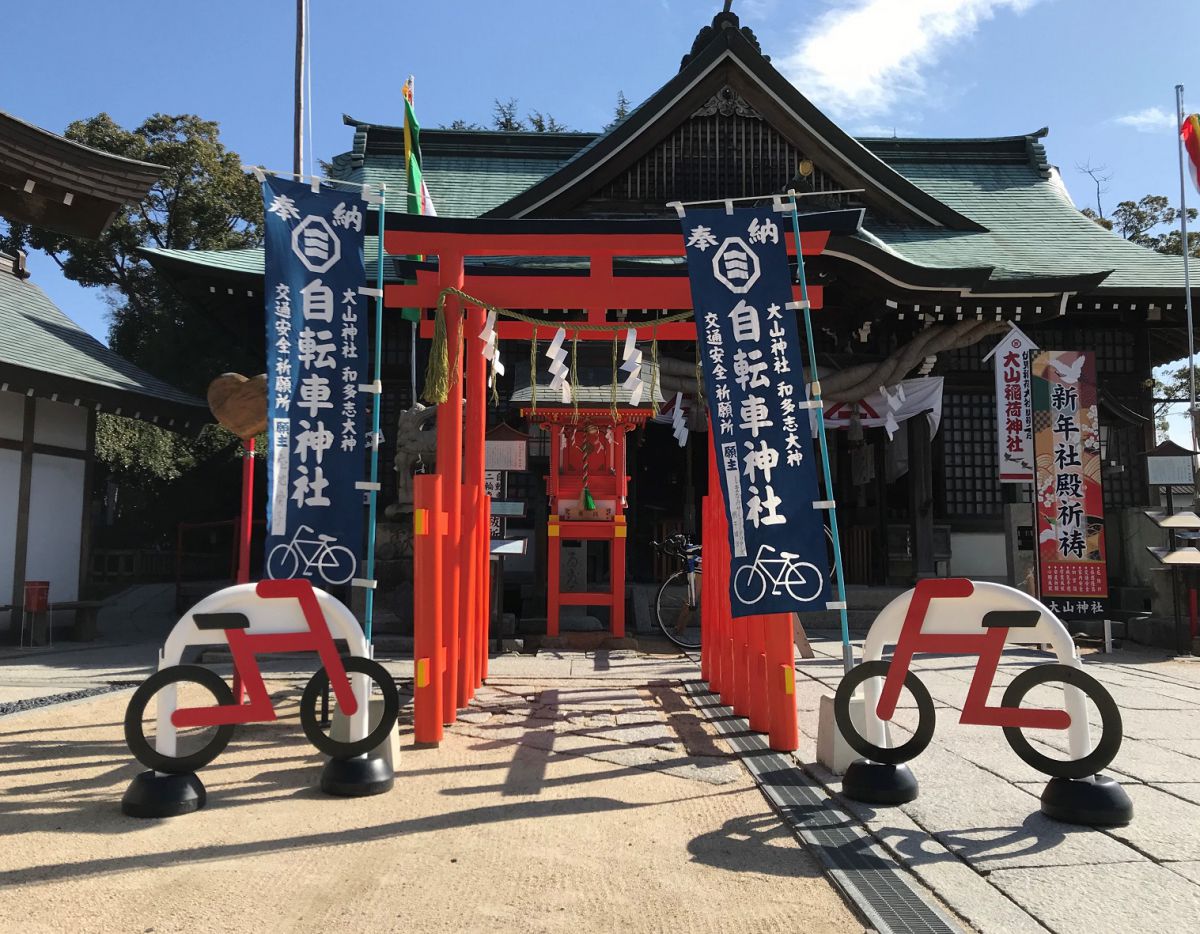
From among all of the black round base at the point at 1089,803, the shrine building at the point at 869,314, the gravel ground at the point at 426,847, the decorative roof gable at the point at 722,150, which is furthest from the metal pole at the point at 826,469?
the decorative roof gable at the point at 722,150

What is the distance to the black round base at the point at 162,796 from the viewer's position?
10.7ft

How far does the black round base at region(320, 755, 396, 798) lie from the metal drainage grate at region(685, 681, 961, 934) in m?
1.77

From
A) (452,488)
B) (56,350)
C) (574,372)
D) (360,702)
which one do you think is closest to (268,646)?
(360,702)

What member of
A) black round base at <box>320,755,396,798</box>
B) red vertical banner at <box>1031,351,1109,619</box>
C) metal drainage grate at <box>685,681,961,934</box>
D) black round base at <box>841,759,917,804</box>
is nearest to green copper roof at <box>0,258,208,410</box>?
black round base at <box>320,755,396,798</box>

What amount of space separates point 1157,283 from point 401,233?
35.5ft

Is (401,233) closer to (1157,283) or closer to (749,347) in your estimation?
Answer: (749,347)

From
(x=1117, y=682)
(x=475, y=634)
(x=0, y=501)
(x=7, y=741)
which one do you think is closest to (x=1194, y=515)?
(x=1117, y=682)

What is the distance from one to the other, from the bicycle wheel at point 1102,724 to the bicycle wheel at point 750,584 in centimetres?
118

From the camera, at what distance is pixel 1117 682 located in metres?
6.80

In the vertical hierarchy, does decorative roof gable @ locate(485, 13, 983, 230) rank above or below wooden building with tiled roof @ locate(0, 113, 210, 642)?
above

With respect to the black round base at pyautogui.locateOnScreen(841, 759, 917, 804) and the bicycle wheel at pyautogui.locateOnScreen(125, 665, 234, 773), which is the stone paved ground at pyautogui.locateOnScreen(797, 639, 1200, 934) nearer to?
the black round base at pyautogui.locateOnScreen(841, 759, 917, 804)

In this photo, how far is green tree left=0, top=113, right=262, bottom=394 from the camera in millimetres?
19641

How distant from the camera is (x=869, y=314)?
11125 mm

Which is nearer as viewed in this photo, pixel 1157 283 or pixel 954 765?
pixel 954 765
